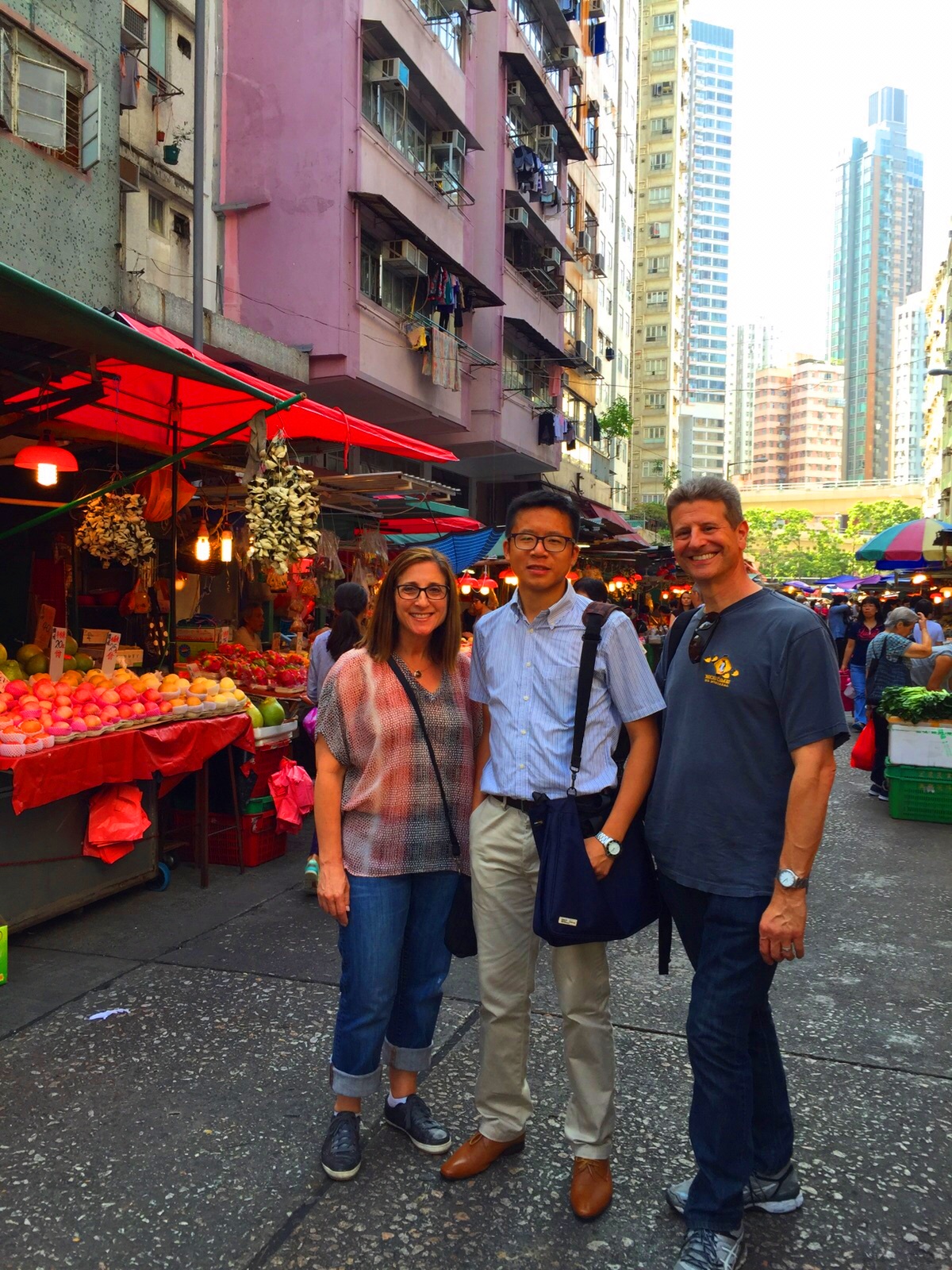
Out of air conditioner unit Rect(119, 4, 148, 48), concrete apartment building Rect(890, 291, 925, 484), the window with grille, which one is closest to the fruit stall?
the window with grille

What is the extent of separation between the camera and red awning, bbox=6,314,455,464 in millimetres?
6891

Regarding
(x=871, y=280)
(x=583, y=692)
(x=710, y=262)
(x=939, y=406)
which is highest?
(x=871, y=280)

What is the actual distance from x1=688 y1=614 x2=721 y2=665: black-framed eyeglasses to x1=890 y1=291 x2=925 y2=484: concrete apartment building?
144506 mm

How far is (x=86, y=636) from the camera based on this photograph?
7.81 meters

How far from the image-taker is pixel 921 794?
8633 millimetres

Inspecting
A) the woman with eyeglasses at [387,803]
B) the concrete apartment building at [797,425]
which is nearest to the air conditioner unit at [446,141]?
the woman with eyeglasses at [387,803]

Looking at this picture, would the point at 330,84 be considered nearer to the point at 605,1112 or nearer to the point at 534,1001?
the point at 534,1001

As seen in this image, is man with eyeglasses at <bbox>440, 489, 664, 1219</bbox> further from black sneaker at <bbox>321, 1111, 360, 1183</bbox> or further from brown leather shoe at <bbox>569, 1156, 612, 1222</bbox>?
black sneaker at <bbox>321, 1111, 360, 1183</bbox>

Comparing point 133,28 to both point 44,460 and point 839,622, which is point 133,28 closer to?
point 44,460

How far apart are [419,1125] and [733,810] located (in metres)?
1.61

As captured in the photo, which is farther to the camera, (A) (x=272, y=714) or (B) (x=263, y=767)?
(A) (x=272, y=714)

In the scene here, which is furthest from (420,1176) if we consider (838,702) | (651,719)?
(838,702)

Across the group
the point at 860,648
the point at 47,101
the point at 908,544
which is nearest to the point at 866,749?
the point at 860,648

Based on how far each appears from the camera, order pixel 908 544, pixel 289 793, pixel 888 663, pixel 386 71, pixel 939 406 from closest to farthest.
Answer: pixel 289 793
pixel 888 663
pixel 908 544
pixel 386 71
pixel 939 406
